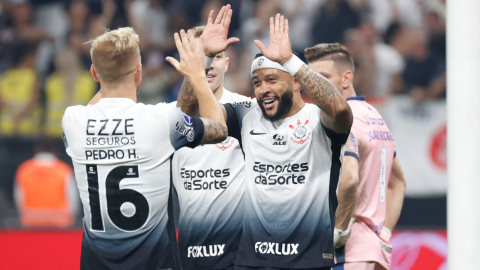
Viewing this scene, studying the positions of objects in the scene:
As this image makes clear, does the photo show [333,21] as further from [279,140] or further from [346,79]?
[279,140]

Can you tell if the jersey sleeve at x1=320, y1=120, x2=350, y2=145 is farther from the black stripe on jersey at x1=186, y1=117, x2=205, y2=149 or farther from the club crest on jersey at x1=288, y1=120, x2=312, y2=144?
the black stripe on jersey at x1=186, y1=117, x2=205, y2=149

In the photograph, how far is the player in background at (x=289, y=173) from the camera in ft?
13.4

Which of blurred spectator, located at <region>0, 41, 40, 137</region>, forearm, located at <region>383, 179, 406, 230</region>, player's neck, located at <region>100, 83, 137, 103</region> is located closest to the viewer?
player's neck, located at <region>100, 83, 137, 103</region>

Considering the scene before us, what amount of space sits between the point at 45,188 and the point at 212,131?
20.4 ft

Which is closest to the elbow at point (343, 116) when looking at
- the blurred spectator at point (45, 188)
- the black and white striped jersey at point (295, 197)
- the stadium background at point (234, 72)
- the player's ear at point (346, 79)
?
the black and white striped jersey at point (295, 197)

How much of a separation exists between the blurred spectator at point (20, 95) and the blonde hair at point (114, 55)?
20.6 ft

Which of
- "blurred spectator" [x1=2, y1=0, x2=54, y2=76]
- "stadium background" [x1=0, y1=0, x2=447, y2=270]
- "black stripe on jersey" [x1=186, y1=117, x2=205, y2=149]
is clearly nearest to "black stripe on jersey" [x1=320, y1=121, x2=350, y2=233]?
"black stripe on jersey" [x1=186, y1=117, x2=205, y2=149]

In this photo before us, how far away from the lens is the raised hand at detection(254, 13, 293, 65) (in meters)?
4.05

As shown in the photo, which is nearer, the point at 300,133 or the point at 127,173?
the point at 127,173

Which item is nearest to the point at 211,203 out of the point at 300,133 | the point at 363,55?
the point at 300,133

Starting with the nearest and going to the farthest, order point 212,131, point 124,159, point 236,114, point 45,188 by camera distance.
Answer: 1. point 124,159
2. point 212,131
3. point 236,114
4. point 45,188

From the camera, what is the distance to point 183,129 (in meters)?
3.55

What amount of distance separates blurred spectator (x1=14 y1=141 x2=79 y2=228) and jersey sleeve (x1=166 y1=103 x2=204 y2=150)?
18.4 feet

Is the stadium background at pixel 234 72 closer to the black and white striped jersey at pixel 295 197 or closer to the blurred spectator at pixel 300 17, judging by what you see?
the blurred spectator at pixel 300 17
